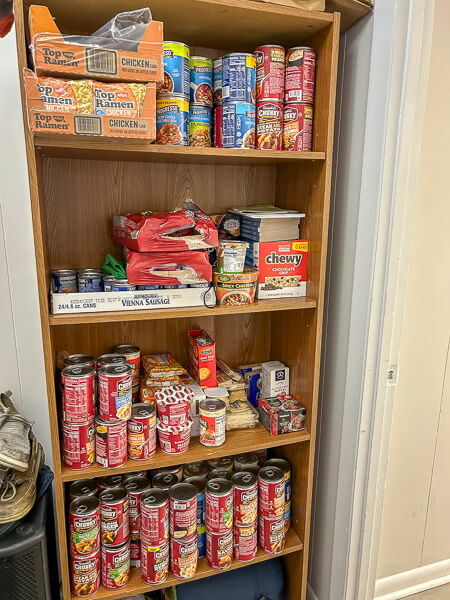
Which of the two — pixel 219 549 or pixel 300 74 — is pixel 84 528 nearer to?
pixel 219 549

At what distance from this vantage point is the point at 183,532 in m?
1.36

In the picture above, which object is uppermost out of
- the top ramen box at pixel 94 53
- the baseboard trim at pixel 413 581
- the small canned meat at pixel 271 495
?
the top ramen box at pixel 94 53

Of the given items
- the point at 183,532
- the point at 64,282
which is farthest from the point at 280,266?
the point at 183,532

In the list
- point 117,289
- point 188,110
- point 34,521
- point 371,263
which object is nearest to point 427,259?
point 371,263

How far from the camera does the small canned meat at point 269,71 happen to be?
49.0 inches

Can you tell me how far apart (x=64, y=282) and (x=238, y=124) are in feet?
2.14

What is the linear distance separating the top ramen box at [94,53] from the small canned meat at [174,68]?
151 mm

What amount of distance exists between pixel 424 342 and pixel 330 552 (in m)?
0.79

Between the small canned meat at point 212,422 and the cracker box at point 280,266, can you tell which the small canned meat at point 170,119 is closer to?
the cracker box at point 280,266

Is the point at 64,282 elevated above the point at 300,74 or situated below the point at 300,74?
below

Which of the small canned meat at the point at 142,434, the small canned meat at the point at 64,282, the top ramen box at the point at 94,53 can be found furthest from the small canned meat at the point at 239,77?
the small canned meat at the point at 142,434

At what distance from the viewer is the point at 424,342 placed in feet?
5.30

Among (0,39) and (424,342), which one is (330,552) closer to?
(424,342)

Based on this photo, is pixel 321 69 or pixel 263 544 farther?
pixel 263 544
